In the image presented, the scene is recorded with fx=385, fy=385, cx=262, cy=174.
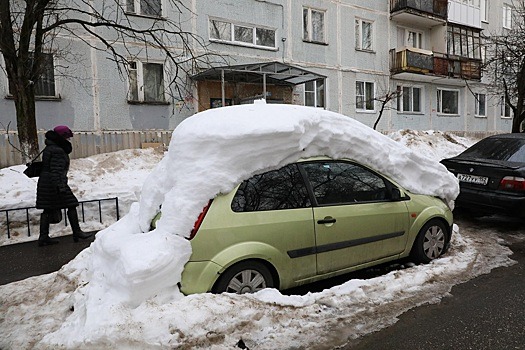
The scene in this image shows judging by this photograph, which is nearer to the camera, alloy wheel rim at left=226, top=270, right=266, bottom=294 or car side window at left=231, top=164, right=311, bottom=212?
alloy wheel rim at left=226, top=270, right=266, bottom=294

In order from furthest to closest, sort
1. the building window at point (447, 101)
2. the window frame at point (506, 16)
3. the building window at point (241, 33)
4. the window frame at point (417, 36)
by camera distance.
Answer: the window frame at point (506, 16) < the building window at point (447, 101) < the window frame at point (417, 36) < the building window at point (241, 33)

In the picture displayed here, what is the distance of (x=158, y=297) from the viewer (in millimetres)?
2980

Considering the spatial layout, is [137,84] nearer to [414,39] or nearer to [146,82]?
[146,82]

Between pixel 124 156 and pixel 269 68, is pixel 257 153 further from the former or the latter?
pixel 269 68

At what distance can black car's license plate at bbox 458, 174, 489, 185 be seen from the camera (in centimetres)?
596

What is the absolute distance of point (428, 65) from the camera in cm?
1975

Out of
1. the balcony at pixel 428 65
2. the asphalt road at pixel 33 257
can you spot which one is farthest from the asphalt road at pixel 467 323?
the balcony at pixel 428 65

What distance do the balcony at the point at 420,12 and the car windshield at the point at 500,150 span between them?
14581 millimetres

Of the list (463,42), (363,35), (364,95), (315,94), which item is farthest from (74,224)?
(463,42)

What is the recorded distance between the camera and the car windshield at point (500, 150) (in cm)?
616

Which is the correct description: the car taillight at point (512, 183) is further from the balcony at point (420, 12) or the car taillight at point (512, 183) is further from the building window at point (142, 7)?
the balcony at point (420, 12)

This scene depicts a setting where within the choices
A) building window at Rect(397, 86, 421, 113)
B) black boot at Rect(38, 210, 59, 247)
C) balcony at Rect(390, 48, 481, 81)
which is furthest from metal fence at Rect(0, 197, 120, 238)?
building window at Rect(397, 86, 421, 113)

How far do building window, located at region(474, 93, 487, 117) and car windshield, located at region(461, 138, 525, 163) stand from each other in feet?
63.6

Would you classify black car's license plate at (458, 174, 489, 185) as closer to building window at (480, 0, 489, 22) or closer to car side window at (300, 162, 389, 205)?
car side window at (300, 162, 389, 205)
